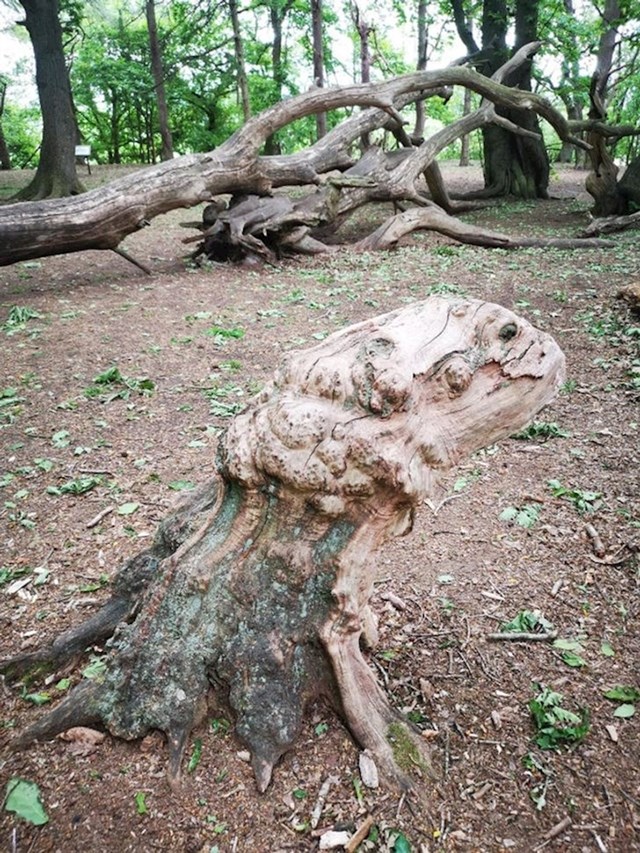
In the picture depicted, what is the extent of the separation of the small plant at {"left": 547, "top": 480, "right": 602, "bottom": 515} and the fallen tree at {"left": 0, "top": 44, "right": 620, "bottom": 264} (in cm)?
664

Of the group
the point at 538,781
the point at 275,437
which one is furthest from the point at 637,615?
the point at 275,437

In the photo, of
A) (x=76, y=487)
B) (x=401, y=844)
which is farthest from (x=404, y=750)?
(x=76, y=487)

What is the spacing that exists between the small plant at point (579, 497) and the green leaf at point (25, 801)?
309cm

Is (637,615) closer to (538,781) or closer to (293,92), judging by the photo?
(538,781)

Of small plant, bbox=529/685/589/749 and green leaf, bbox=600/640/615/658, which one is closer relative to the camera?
small plant, bbox=529/685/589/749

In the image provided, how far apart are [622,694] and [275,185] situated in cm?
928

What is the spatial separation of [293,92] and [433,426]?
80.0 feet

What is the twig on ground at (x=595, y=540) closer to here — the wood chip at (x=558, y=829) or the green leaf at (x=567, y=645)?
the green leaf at (x=567, y=645)

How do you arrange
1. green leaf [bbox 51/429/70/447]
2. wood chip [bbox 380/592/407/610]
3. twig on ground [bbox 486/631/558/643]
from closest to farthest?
twig on ground [bbox 486/631/558/643] → wood chip [bbox 380/592/407/610] → green leaf [bbox 51/429/70/447]

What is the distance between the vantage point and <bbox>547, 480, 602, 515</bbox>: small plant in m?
3.66

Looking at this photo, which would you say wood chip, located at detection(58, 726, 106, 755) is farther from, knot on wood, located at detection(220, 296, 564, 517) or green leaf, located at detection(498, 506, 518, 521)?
green leaf, located at detection(498, 506, 518, 521)

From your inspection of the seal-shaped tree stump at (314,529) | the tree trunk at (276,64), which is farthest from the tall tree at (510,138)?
the seal-shaped tree stump at (314,529)

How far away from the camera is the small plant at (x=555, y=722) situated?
85.1 inches

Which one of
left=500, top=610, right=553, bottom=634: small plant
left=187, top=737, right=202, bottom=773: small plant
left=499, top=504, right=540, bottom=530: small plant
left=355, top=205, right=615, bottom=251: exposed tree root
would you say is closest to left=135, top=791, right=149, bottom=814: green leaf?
left=187, top=737, right=202, bottom=773: small plant
